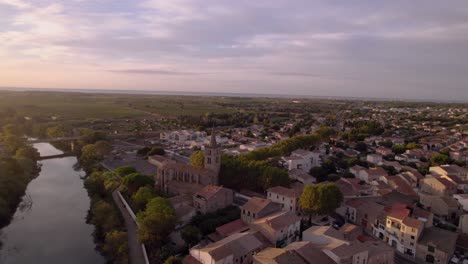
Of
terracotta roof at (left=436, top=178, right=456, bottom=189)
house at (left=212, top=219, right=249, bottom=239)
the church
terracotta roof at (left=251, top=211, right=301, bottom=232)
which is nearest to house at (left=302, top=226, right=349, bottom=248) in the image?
terracotta roof at (left=251, top=211, right=301, bottom=232)

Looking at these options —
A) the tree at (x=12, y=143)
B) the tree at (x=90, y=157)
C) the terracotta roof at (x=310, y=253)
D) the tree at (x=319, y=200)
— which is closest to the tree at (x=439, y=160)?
the tree at (x=319, y=200)

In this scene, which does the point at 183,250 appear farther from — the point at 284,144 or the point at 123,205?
the point at 284,144

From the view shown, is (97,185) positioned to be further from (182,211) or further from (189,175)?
(182,211)

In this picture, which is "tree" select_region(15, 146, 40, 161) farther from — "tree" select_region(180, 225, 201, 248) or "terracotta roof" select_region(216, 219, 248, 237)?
"terracotta roof" select_region(216, 219, 248, 237)

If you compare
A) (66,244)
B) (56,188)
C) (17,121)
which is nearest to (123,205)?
(66,244)

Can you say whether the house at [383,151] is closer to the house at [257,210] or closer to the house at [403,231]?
the house at [403,231]

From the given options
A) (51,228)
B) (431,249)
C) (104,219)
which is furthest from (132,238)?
(431,249)
